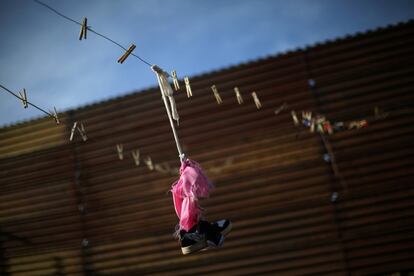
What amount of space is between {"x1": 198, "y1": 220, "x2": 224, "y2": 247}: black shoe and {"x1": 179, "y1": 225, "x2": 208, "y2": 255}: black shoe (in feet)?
0.24

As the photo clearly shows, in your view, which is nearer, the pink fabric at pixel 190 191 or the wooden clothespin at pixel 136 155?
the pink fabric at pixel 190 191

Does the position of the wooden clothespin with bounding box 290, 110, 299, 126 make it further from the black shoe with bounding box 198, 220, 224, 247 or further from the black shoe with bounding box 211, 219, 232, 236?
the black shoe with bounding box 198, 220, 224, 247

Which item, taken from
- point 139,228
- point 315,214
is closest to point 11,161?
point 139,228

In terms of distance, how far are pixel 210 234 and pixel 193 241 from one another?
0.76 feet

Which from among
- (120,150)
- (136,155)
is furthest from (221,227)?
(120,150)

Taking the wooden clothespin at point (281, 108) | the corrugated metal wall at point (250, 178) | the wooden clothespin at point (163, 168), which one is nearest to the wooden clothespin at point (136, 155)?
the corrugated metal wall at point (250, 178)

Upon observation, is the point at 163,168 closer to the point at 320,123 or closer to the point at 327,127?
the point at 320,123

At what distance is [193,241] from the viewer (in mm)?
4012

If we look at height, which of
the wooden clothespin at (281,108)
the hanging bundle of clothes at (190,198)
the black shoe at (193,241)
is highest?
the wooden clothespin at (281,108)

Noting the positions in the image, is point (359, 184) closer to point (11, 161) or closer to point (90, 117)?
point (90, 117)

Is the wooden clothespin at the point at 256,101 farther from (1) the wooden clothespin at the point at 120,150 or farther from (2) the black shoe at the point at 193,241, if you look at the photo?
(1) the wooden clothespin at the point at 120,150

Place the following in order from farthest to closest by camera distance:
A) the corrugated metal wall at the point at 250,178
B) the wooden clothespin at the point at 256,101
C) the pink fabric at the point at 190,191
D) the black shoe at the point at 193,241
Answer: the corrugated metal wall at the point at 250,178, the wooden clothespin at the point at 256,101, the black shoe at the point at 193,241, the pink fabric at the point at 190,191

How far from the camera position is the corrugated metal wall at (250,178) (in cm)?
636

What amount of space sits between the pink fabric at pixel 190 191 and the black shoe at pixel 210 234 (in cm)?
11
